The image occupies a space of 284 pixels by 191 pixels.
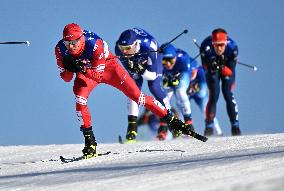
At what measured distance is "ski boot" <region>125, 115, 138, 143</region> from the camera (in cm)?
1193

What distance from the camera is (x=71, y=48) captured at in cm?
895

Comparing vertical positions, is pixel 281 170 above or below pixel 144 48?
below

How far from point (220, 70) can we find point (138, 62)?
7.53 ft

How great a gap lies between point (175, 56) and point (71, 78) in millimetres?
6288

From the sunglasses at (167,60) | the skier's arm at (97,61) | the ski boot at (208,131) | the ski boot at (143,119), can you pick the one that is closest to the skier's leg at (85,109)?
the skier's arm at (97,61)

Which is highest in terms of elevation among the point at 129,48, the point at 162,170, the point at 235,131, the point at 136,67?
the point at 129,48

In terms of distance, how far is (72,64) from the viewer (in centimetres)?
905

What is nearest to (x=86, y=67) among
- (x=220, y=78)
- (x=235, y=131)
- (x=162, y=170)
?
(x=162, y=170)

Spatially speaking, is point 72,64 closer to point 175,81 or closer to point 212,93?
point 212,93

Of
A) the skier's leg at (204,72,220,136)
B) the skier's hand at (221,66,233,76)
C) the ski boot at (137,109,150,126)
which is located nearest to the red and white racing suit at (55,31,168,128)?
the skier's leg at (204,72,220,136)

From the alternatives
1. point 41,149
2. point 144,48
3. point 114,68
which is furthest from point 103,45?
point 41,149

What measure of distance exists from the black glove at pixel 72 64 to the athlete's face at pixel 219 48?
17.8 ft

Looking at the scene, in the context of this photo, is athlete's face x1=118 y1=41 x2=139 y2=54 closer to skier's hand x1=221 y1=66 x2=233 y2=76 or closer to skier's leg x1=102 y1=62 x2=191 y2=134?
skier's leg x1=102 y1=62 x2=191 y2=134

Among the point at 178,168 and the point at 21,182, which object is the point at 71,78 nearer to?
the point at 21,182
